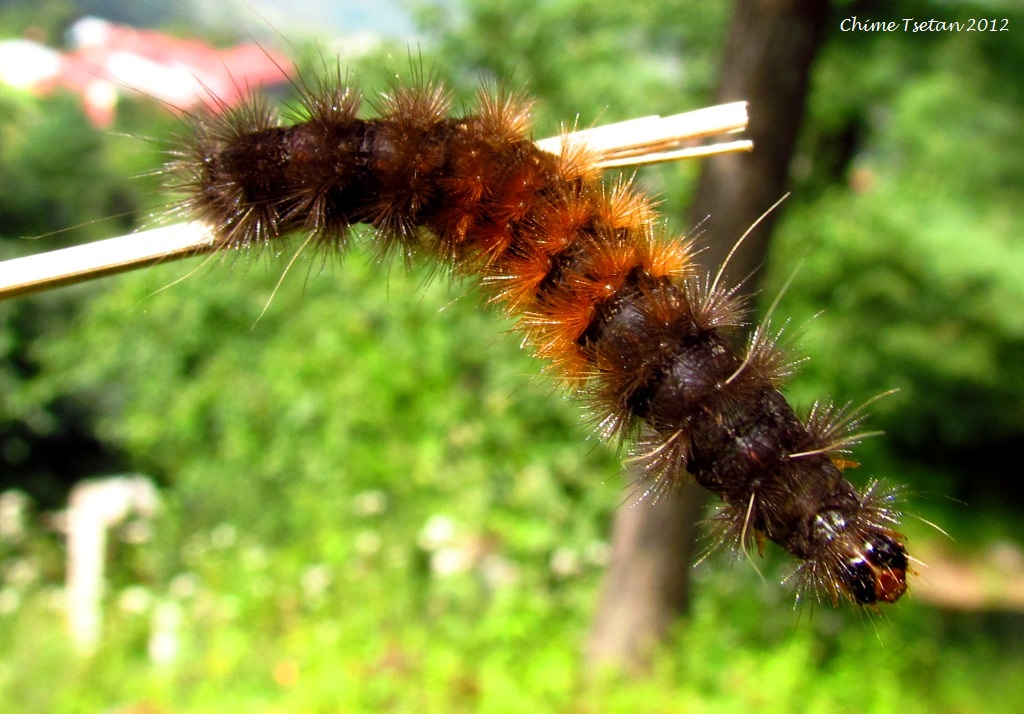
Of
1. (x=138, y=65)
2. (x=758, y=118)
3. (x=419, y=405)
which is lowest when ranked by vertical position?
(x=419, y=405)

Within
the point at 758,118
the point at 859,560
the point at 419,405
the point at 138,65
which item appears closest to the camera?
the point at 859,560

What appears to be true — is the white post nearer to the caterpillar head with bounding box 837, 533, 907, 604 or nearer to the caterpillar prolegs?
the caterpillar prolegs

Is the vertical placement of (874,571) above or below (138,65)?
below

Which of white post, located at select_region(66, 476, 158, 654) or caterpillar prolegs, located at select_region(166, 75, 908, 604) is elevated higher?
caterpillar prolegs, located at select_region(166, 75, 908, 604)

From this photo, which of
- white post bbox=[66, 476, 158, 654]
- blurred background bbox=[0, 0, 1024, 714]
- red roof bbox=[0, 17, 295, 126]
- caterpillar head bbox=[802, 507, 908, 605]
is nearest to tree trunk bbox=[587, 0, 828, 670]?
blurred background bbox=[0, 0, 1024, 714]

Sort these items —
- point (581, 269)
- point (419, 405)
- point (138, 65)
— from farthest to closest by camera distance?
point (138, 65) < point (419, 405) < point (581, 269)

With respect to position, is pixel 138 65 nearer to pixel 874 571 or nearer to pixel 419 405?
pixel 419 405

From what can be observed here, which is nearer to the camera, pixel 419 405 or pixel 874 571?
pixel 874 571

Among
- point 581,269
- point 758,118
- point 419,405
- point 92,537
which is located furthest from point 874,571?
point 92,537
